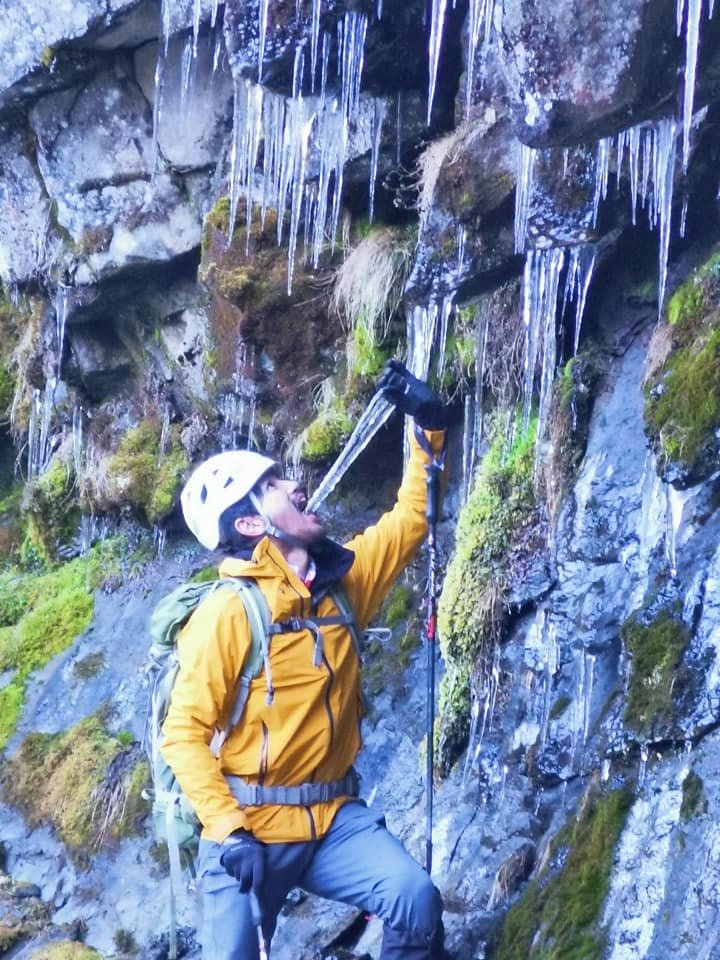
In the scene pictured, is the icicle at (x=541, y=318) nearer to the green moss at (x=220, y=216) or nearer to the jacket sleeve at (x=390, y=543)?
the jacket sleeve at (x=390, y=543)

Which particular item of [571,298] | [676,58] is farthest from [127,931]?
[676,58]

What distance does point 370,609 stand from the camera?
5.96 metres

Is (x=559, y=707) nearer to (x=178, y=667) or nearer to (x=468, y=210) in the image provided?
(x=178, y=667)

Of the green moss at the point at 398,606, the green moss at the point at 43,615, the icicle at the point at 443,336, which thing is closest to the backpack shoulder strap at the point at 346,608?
the icicle at the point at 443,336

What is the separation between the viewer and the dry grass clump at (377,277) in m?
10.0

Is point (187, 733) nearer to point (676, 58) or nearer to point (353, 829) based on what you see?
point (353, 829)

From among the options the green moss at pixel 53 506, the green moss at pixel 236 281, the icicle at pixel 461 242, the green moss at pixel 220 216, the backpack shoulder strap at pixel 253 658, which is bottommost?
the green moss at pixel 53 506

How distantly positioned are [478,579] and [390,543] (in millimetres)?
2573

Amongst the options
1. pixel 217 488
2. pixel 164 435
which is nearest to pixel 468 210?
pixel 217 488

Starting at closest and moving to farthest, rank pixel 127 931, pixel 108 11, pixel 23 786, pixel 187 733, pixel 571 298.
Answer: pixel 187 733, pixel 571 298, pixel 127 931, pixel 108 11, pixel 23 786

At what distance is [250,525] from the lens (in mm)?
5633

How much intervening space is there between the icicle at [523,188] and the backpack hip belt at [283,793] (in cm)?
405

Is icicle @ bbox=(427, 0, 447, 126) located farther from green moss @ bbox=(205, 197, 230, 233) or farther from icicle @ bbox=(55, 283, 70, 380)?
icicle @ bbox=(55, 283, 70, 380)

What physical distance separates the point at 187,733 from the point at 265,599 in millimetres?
656
